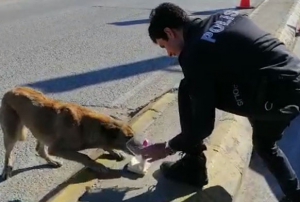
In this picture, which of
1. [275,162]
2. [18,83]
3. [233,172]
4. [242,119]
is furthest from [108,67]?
[275,162]

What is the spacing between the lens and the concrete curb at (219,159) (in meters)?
4.32

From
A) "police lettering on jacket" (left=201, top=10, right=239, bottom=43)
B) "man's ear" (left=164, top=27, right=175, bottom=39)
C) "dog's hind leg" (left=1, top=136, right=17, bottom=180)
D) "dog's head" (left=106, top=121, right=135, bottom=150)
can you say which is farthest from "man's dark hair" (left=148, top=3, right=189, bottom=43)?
"dog's hind leg" (left=1, top=136, right=17, bottom=180)

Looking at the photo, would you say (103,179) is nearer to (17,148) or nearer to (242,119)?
(17,148)

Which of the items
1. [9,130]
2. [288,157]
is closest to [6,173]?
[9,130]

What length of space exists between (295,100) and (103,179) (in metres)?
1.61

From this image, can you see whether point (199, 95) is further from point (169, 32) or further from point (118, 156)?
point (118, 156)

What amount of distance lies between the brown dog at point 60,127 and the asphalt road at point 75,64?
1.05 ft

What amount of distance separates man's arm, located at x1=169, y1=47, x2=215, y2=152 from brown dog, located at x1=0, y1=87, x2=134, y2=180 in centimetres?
65

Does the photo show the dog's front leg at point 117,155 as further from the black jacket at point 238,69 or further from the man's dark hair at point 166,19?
the man's dark hair at point 166,19

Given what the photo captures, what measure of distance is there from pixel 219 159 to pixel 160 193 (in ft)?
2.63

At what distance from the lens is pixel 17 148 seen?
17.5 ft

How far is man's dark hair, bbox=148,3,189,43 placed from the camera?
12.3 feet

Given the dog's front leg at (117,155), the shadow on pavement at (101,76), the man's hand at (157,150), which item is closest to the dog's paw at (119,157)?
the dog's front leg at (117,155)

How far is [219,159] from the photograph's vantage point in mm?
4863
